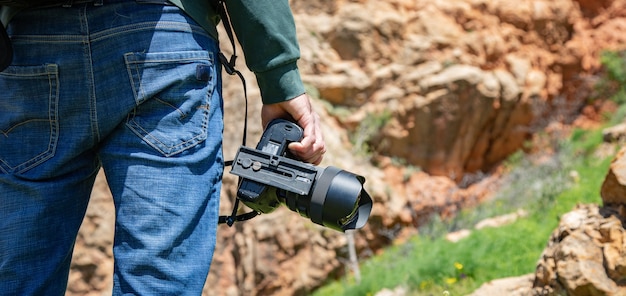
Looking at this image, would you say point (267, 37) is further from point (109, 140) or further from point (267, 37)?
point (109, 140)

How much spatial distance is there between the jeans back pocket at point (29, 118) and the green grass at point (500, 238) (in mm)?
2415

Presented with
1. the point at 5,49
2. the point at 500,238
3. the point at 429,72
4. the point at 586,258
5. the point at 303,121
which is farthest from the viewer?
the point at 429,72

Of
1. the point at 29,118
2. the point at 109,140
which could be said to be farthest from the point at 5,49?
the point at 109,140

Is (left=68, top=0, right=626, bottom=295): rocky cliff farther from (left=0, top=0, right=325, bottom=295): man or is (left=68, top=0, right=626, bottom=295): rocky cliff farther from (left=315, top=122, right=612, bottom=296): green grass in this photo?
(left=0, top=0, right=325, bottom=295): man

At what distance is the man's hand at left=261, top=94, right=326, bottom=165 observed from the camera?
5.32 ft

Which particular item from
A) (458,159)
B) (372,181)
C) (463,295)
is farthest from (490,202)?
(463,295)

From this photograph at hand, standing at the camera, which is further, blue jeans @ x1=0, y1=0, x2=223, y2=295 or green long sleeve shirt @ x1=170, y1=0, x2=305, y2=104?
green long sleeve shirt @ x1=170, y1=0, x2=305, y2=104

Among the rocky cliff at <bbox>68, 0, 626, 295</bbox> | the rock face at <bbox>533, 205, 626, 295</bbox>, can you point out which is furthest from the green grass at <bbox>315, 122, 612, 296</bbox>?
the rock face at <bbox>533, 205, 626, 295</bbox>

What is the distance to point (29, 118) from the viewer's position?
4.77 feet

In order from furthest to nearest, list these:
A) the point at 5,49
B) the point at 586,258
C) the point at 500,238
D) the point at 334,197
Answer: the point at 500,238 < the point at 586,258 < the point at 334,197 < the point at 5,49

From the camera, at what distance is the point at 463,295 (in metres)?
3.23

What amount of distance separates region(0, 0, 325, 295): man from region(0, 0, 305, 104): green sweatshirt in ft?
0.42

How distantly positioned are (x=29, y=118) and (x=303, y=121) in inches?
25.9

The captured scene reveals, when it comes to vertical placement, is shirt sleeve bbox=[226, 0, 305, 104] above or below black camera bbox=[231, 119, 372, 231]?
above
